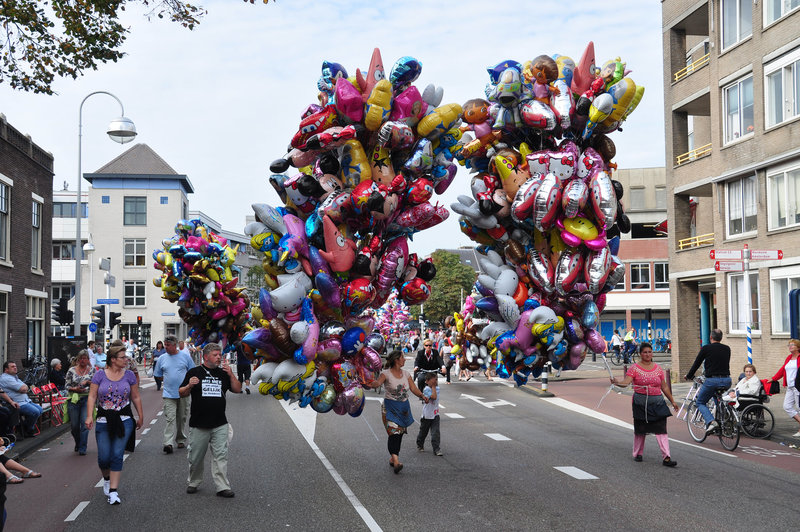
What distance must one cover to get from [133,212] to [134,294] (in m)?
6.52

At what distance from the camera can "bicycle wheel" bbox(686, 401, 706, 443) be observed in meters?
13.7

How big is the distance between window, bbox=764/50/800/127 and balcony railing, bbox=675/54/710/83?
4.18 meters

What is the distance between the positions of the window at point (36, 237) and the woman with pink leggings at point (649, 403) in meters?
22.0

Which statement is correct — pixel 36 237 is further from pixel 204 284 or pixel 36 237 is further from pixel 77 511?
pixel 77 511

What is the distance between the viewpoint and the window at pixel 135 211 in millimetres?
64812

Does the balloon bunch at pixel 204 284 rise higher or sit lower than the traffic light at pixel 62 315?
higher

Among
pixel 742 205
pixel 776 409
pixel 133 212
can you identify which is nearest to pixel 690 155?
pixel 742 205

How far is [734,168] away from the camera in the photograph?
83.3 feet

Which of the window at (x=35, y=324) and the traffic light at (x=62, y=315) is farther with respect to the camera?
the window at (x=35, y=324)

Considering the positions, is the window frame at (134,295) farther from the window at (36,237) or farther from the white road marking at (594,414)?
the white road marking at (594,414)

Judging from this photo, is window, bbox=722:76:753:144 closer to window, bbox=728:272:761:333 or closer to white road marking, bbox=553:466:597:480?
window, bbox=728:272:761:333

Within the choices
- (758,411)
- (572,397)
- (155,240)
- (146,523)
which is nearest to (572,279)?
(146,523)

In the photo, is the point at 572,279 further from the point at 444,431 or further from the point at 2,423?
the point at 2,423

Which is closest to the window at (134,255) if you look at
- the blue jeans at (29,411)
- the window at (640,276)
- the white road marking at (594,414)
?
the window at (640,276)
